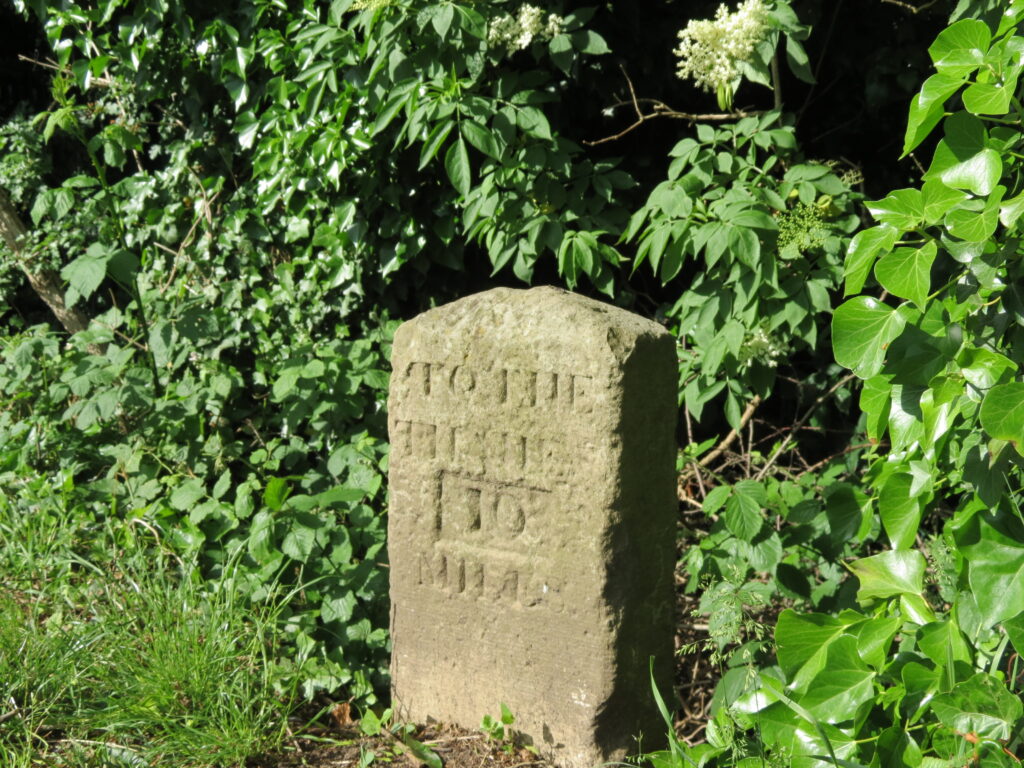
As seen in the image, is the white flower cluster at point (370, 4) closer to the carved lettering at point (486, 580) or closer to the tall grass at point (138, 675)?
the carved lettering at point (486, 580)

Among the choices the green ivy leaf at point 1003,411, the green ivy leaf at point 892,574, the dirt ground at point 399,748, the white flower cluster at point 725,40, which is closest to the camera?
the green ivy leaf at point 1003,411

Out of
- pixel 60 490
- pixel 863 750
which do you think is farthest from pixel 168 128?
pixel 863 750

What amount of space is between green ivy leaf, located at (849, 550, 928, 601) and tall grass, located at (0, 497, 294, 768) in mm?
1444

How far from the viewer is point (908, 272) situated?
1.77 metres

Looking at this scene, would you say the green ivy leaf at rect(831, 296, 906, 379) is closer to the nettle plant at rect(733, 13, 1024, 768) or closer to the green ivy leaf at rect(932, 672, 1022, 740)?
the nettle plant at rect(733, 13, 1024, 768)

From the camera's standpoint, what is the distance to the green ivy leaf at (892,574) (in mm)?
2031

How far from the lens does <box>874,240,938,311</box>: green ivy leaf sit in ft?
5.77

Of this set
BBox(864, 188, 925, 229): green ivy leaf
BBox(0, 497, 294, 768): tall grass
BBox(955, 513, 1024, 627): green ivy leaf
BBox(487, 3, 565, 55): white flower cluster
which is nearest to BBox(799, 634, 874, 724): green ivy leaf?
BBox(955, 513, 1024, 627): green ivy leaf

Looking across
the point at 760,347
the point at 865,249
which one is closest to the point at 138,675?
the point at 760,347

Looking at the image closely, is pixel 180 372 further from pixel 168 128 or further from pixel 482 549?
pixel 482 549

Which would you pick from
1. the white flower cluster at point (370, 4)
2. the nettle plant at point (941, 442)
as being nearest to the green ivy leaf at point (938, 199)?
the nettle plant at point (941, 442)

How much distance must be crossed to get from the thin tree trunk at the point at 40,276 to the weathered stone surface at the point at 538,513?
263cm

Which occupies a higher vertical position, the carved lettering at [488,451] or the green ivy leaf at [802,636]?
the carved lettering at [488,451]

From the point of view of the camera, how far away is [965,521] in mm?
1802
